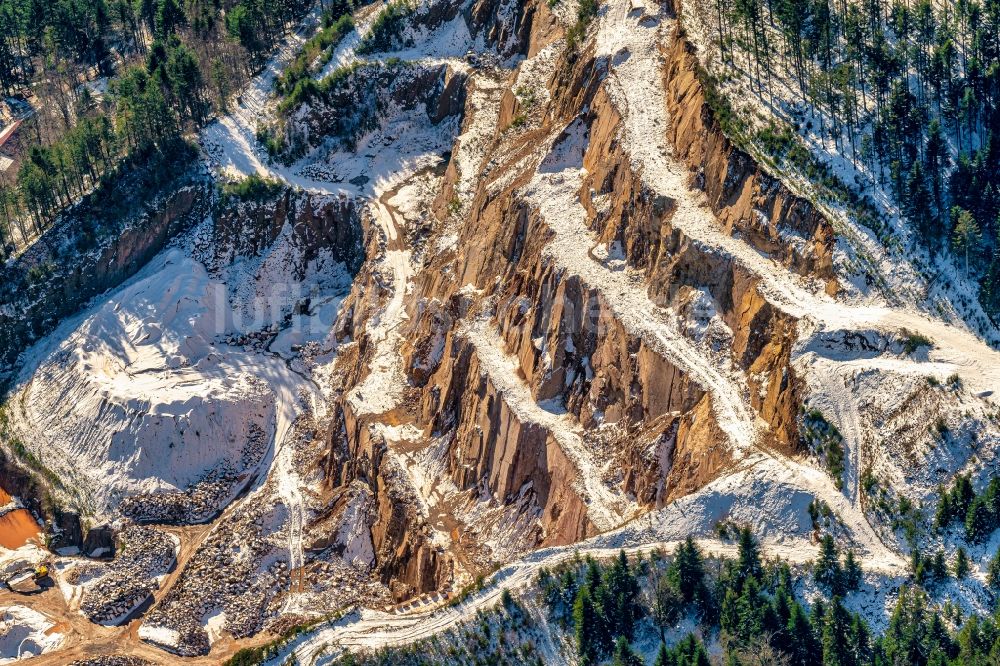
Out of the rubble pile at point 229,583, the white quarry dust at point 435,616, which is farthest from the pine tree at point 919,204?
the rubble pile at point 229,583

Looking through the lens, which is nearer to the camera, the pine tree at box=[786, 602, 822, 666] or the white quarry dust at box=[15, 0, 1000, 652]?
the pine tree at box=[786, 602, 822, 666]

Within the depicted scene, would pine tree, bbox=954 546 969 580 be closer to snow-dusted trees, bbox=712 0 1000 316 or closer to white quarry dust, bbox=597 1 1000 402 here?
white quarry dust, bbox=597 1 1000 402

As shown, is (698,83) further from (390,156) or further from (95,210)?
(95,210)

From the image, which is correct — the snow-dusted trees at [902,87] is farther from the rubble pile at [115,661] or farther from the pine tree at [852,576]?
the rubble pile at [115,661]

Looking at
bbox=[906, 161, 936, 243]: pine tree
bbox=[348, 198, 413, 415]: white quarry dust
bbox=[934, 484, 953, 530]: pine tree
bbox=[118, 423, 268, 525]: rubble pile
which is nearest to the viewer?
bbox=[934, 484, 953, 530]: pine tree

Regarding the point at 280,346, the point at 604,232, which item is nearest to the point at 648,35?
the point at 604,232

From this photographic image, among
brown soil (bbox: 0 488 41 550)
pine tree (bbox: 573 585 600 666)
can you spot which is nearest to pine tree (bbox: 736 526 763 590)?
pine tree (bbox: 573 585 600 666)

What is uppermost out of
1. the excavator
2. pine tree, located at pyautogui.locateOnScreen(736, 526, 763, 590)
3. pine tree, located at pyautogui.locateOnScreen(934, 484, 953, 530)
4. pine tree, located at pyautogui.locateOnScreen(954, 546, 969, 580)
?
pine tree, located at pyautogui.locateOnScreen(934, 484, 953, 530)

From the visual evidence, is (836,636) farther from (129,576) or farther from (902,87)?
(129,576)
